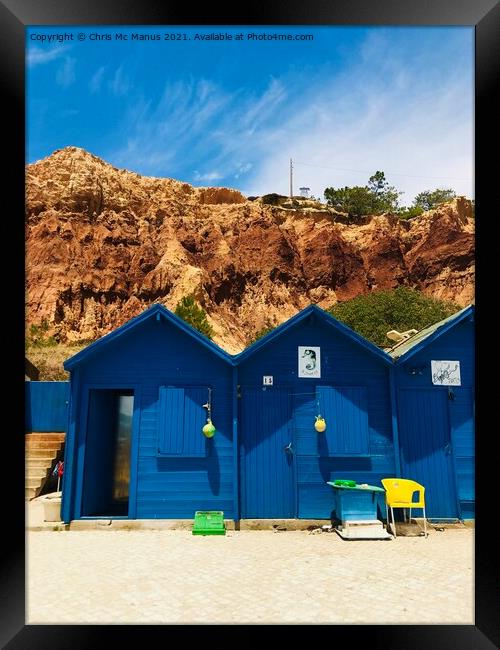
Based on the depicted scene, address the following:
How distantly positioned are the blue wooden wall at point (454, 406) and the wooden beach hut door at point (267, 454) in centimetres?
250

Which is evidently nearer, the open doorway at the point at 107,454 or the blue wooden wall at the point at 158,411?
the blue wooden wall at the point at 158,411

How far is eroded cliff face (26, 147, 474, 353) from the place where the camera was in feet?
149

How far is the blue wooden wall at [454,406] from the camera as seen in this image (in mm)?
10008

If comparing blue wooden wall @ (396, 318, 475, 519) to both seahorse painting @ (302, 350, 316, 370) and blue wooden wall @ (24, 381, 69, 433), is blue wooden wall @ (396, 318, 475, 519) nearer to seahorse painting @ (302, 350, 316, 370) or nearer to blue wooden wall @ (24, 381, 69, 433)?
seahorse painting @ (302, 350, 316, 370)

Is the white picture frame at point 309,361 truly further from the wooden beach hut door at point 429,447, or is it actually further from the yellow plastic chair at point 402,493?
the yellow plastic chair at point 402,493

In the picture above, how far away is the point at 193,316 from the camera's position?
3891 cm

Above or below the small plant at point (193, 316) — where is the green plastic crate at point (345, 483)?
below

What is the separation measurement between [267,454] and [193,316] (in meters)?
29.6

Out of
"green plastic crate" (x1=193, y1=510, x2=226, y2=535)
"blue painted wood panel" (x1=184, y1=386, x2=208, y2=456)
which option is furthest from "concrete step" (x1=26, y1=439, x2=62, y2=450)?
"green plastic crate" (x1=193, y1=510, x2=226, y2=535)

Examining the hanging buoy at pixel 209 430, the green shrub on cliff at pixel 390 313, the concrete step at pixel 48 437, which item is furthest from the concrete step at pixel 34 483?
the green shrub on cliff at pixel 390 313

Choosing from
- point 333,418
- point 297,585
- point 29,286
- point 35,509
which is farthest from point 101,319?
point 297,585

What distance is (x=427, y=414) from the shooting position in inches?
404

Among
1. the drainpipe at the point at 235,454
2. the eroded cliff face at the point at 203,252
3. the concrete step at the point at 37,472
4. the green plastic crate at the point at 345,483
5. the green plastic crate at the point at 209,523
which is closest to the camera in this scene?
the green plastic crate at the point at 209,523
